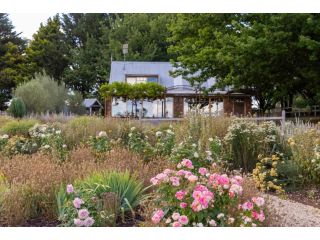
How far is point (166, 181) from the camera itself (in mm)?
3596

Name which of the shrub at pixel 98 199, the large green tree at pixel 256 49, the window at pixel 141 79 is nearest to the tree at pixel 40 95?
the window at pixel 141 79

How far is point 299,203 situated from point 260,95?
55.0 ft

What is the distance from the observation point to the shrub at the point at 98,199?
361 cm

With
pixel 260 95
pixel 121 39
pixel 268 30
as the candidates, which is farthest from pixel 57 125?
pixel 121 39

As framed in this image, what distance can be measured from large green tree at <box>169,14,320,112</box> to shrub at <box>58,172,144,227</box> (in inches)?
395

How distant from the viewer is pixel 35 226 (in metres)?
4.01

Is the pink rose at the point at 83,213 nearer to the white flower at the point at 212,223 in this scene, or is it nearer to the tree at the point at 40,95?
the white flower at the point at 212,223

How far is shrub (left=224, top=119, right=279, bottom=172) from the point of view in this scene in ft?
23.5

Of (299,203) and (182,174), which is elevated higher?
(182,174)

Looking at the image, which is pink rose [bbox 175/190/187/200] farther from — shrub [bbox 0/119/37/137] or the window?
the window
